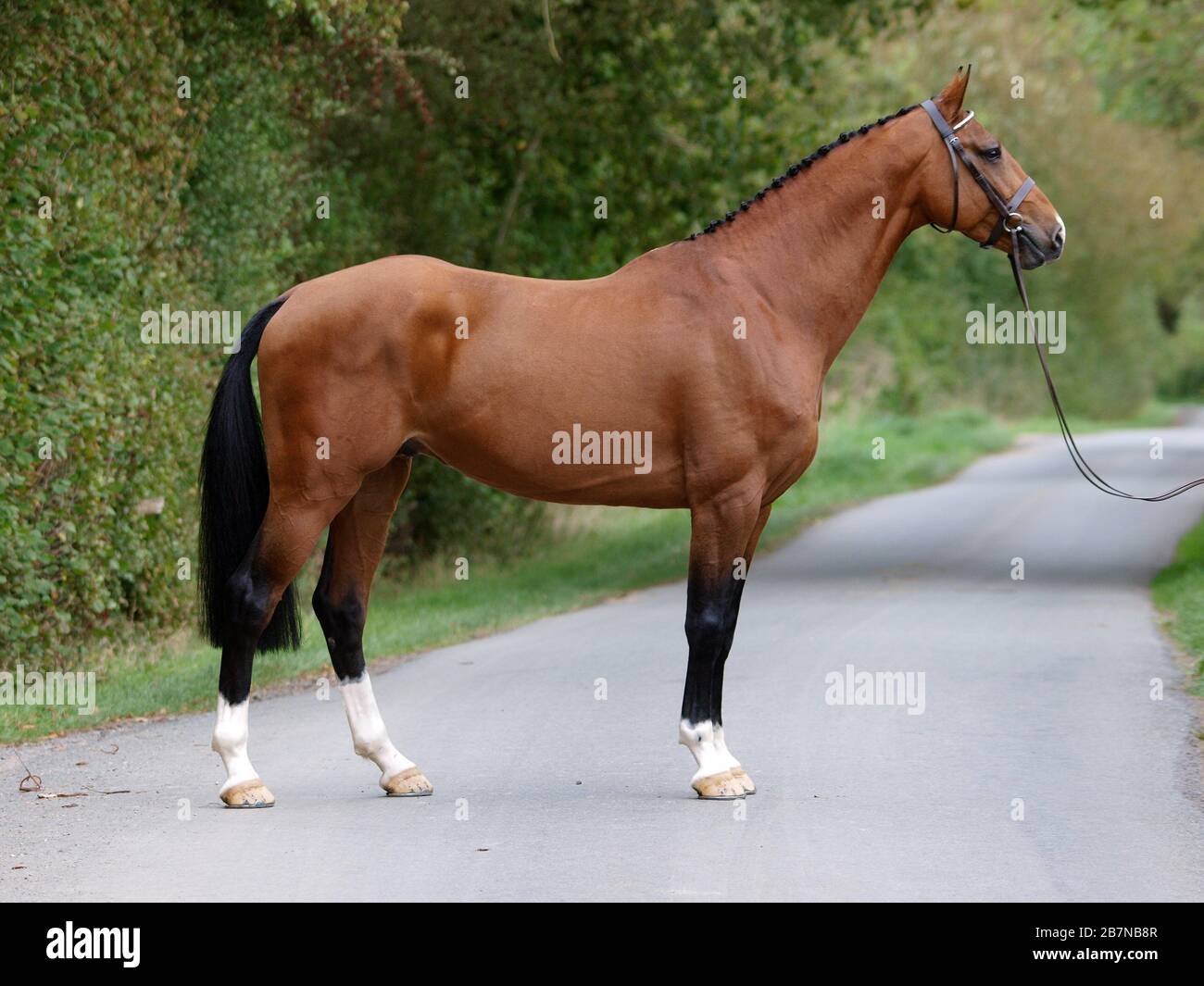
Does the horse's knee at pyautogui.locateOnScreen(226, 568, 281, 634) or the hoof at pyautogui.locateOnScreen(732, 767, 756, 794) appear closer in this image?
the horse's knee at pyautogui.locateOnScreen(226, 568, 281, 634)

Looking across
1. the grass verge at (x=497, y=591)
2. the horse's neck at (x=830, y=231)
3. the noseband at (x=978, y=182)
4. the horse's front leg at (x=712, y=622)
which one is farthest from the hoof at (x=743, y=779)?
the grass verge at (x=497, y=591)

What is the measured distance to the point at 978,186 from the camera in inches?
253

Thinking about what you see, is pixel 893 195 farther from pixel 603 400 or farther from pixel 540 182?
pixel 540 182

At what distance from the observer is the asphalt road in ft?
16.8

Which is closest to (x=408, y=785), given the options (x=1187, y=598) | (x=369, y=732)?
(x=369, y=732)

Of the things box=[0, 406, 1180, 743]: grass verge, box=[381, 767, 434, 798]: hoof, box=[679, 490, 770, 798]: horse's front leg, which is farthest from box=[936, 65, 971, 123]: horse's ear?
box=[0, 406, 1180, 743]: grass verge

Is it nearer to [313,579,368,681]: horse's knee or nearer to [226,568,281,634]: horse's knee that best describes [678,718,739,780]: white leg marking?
[313,579,368,681]: horse's knee

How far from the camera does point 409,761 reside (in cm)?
643

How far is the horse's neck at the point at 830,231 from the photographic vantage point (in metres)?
6.46

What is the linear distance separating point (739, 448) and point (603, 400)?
1.86ft

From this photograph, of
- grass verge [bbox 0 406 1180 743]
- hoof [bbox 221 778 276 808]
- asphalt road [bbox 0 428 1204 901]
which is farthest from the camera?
grass verge [bbox 0 406 1180 743]

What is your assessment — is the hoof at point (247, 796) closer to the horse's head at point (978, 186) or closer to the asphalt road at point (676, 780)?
the asphalt road at point (676, 780)

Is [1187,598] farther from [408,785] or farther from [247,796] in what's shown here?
[247,796]
